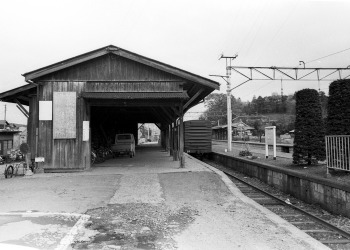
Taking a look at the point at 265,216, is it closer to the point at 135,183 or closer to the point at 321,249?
the point at 321,249

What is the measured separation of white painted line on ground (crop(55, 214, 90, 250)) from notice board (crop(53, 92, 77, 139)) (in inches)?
283

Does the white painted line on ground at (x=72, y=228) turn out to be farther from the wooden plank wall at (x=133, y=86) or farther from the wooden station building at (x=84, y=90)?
the wooden plank wall at (x=133, y=86)

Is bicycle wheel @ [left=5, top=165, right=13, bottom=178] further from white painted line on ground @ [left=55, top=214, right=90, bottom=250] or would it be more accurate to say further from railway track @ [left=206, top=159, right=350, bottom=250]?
railway track @ [left=206, top=159, right=350, bottom=250]

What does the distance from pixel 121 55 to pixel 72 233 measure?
9210mm

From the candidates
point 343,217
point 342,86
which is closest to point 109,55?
point 342,86

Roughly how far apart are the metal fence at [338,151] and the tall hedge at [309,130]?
8.28 ft

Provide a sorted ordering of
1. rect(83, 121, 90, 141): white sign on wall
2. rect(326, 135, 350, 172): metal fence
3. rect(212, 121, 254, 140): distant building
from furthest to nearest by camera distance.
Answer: rect(212, 121, 254, 140): distant building → rect(83, 121, 90, 141): white sign on wall → rect(326, 135, 350, 172): metal fence

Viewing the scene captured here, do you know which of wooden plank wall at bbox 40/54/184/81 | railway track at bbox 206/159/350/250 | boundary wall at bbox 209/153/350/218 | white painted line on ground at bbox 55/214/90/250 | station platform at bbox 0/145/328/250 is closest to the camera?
white painted line on ground at bbox 55/214/90/250

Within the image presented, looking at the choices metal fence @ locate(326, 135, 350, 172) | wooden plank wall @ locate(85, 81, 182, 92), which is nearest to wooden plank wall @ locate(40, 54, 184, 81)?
wooden plank wall @ locate(85, 81, 182, 92)

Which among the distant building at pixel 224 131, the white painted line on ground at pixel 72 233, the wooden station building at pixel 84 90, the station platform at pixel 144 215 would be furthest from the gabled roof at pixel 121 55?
the distant building at pixel 224 131

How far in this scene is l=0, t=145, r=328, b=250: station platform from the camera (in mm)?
5223

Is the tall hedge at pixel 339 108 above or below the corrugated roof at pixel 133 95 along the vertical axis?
below

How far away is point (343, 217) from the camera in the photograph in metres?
8.71

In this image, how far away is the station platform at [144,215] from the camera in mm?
5223
